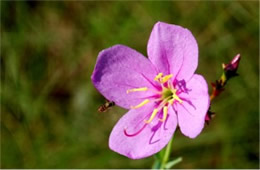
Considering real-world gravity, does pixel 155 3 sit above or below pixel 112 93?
above

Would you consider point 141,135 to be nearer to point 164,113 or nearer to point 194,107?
point 164,113

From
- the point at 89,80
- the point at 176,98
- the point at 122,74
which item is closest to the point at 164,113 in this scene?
the point at 176,98

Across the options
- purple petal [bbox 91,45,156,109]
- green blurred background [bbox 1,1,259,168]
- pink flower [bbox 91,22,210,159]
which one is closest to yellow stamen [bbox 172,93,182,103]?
pink flower [bbox 91,22,210,159]

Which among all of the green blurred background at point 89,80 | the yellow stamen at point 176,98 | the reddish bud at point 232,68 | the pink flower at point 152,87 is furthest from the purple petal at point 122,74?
the green blurred background at point 89,80

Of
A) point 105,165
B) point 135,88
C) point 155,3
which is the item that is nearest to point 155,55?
point 135,88

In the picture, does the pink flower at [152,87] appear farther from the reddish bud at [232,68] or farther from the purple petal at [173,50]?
the reddish bud at [232,68]

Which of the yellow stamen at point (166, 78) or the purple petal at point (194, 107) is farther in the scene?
the yellow stamen at point (166, 78)

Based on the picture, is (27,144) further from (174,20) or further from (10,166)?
(174,20)
